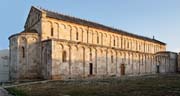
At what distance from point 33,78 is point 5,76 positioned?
419 inches

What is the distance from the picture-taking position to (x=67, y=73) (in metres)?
38.9

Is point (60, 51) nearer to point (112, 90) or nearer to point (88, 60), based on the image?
point (88, 60)

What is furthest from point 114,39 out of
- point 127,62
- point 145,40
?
point 145,40

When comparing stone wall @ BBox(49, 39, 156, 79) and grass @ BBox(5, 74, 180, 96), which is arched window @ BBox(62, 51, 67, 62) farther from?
grass @ BBox(5, 74, 180, 96)

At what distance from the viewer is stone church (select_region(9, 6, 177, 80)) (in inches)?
1503

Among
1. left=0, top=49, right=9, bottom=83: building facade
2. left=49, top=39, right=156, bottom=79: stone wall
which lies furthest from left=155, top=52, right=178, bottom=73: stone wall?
left=0, top=49, right=9, bottom=83: building facade

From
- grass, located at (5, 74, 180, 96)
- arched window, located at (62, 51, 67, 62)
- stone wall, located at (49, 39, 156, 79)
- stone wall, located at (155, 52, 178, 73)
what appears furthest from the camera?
stone wall, located at (155, 52, 178, 73)

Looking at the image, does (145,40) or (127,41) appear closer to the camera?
(127,41)

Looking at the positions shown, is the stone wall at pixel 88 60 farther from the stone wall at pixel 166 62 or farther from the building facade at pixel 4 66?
the building facade at pixel 4 66

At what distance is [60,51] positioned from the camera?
125 ft

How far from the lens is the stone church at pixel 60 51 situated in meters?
38.2

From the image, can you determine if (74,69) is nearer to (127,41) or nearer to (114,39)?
(114,39)

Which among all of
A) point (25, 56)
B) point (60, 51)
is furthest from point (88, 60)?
point (25, 56)

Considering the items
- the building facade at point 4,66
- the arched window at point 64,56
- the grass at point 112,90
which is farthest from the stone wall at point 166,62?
the grass at point 112,90
